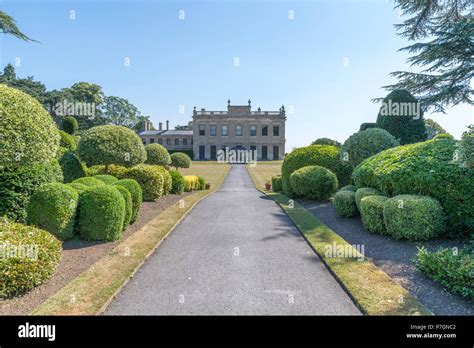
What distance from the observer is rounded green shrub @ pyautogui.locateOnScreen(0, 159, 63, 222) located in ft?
23.0

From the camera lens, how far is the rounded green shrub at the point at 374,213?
26.3 ft

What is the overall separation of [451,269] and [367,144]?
8932 mm

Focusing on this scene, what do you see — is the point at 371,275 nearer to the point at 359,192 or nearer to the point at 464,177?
the point at 464,177

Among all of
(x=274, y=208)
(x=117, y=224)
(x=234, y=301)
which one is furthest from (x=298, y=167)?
(x=234, y=301)

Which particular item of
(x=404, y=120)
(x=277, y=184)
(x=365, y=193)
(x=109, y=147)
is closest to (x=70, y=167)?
(x=109, y=147)

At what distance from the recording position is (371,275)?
5441 mm

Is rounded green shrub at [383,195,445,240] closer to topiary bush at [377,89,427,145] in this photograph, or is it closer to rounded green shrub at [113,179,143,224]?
rounded green shrub at [113,179,143,224]

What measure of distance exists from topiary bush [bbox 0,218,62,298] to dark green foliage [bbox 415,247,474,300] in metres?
7.11

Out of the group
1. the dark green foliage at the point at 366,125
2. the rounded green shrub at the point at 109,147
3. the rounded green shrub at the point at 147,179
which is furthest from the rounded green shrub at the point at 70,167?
the dark green foliage at the point at 366,125

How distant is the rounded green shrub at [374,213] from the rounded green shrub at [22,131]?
890 centimetres

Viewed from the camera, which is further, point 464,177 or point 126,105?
point 126,105

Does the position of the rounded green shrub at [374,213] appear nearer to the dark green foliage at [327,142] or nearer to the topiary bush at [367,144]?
the topiary bush at [367,144]

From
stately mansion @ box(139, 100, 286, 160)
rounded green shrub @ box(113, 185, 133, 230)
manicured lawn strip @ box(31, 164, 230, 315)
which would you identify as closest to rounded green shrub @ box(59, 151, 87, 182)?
rounded green shrub @ box(113, 185, 133, 230)

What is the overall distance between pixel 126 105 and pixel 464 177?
86506 millimetres
